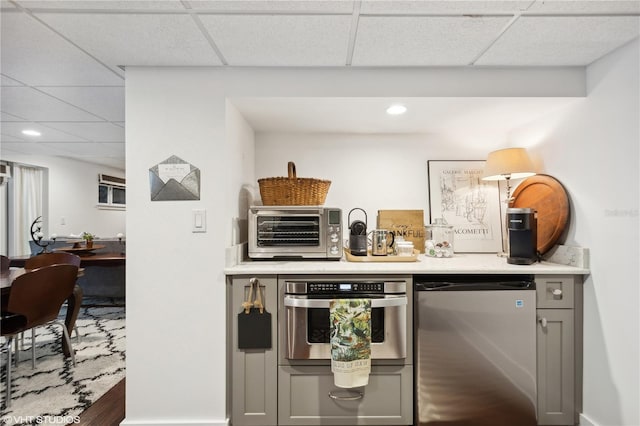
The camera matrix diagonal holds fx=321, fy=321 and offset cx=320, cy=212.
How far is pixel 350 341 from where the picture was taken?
1680 millimetres

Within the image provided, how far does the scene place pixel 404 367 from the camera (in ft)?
5.89

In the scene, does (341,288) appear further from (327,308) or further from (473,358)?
(473,358)

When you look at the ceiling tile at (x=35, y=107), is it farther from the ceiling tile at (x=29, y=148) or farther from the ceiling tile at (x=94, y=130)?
the ceiling tile at (x=29, y=148)

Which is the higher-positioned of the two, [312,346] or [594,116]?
[594,116]

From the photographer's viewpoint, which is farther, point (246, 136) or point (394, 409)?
point (246, 136)

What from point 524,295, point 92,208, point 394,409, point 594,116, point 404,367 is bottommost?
point 394,409

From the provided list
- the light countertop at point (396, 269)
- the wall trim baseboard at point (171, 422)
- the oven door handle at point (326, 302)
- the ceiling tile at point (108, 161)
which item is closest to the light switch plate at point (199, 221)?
the light countertop at point (396, 269)

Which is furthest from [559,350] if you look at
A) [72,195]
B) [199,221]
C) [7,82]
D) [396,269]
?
[72,195]

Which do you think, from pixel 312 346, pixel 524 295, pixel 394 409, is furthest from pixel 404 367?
pixel 524 295

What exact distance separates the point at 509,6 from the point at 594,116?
3.04 ft

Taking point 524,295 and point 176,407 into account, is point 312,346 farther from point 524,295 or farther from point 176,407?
point 524,295

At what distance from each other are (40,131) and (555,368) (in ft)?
15.5

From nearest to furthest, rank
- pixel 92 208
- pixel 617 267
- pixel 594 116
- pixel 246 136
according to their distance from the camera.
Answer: pixel 617 267 < pixel 594 116 < pixel 246 136 < pixel 92 208

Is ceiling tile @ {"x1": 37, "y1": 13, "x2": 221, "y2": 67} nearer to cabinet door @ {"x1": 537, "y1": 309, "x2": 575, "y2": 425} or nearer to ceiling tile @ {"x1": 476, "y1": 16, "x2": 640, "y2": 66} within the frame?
ceiling tile @ {"x1": 476, "y1": 16, "x2": 640, "y2": 66}
